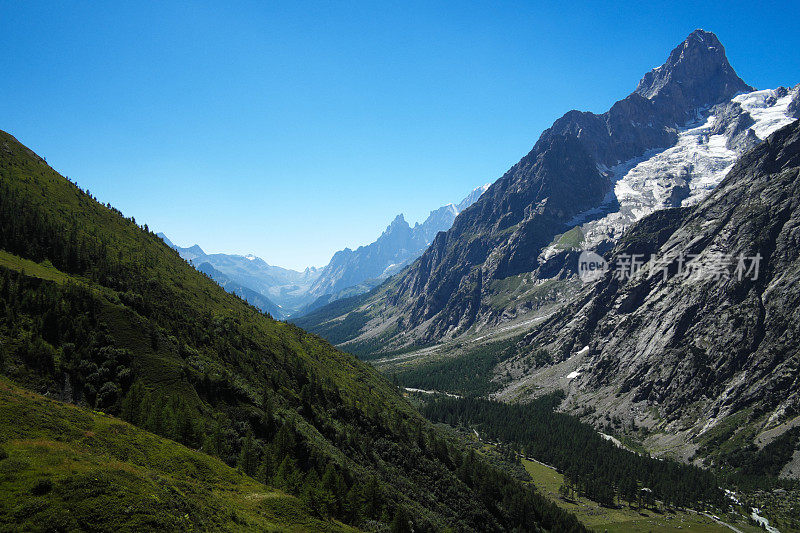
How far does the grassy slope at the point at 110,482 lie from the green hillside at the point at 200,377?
1.26 meters

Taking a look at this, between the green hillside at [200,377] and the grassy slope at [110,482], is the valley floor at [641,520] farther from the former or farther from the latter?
the grassy slope at [110,482]

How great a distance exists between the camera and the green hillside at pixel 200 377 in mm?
58500

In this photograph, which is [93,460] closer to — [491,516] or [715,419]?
[491,516]

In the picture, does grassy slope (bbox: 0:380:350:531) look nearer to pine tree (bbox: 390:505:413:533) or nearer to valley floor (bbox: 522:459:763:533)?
pine tree (bbox: 390:505:413:533)

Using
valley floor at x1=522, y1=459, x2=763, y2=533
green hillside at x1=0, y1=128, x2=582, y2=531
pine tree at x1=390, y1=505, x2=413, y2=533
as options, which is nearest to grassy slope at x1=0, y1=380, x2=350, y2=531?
green hillside at x1=0, y1=128, x2=582, y2=531

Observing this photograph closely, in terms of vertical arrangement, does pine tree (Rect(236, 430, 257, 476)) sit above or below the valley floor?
above

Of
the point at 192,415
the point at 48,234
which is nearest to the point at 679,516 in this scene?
the point at 192,415

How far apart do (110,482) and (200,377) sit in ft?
150

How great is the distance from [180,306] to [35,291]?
128 feet

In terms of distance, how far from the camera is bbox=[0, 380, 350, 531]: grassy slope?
90.8ft

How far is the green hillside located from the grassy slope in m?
1.26

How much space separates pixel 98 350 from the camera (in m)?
62.9

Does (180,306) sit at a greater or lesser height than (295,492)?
greater

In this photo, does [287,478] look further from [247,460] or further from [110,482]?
[110,482]
